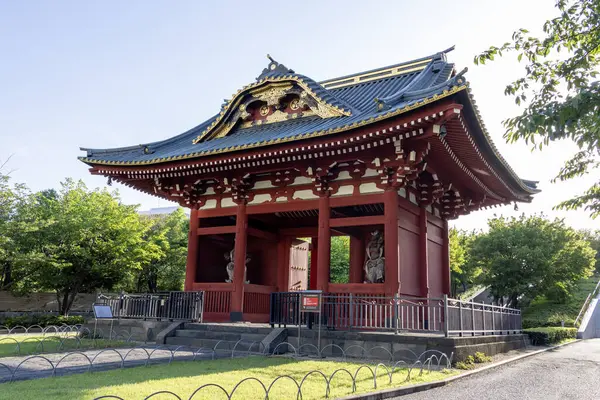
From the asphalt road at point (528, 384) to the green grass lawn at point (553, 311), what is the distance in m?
17.3

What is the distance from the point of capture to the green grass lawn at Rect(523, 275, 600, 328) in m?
27.4

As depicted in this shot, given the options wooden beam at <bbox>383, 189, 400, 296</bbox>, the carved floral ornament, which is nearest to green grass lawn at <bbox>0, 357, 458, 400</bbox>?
wooden beam at <bbox>383, 189, 400, 296</bbox>

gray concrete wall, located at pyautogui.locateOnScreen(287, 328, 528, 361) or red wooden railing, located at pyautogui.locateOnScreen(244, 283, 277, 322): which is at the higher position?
red wooden railing, located at pyautogui.locateOnScreen(244, 283, 277, 322)

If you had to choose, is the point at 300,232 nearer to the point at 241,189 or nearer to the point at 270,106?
the point at 241,189

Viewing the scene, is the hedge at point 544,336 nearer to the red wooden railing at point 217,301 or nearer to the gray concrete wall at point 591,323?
the gray concrete wall at point 591,323

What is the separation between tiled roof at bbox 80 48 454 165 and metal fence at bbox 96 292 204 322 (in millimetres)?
4305

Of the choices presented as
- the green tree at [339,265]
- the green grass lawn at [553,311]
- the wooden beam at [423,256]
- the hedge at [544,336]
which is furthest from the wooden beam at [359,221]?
the green tree at [339,265]

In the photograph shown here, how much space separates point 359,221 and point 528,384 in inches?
230

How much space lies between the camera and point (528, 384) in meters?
8.48

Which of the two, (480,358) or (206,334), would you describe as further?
(206,334)

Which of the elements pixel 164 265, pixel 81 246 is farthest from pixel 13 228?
pixel 164 265

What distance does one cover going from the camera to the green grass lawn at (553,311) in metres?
27.4

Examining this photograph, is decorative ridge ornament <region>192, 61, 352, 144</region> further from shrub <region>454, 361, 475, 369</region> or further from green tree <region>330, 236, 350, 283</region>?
green tree <region>330, 236, 350, 283</region>

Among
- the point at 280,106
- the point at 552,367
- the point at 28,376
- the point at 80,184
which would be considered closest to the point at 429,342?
the point at 552,367
